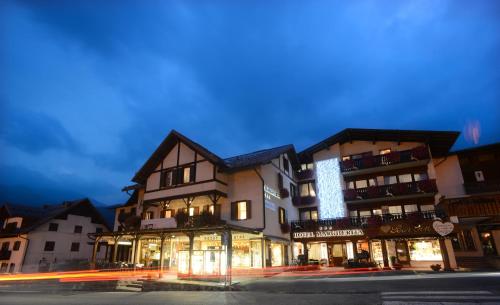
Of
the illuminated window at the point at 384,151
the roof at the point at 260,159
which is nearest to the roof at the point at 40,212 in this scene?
the roof at the point at 260,159

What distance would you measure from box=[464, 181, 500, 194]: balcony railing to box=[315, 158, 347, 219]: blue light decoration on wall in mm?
10554

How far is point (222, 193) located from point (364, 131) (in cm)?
1558

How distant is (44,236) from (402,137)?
41.5 meters

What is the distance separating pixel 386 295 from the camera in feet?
37.7

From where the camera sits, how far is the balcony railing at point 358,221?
2380 cm

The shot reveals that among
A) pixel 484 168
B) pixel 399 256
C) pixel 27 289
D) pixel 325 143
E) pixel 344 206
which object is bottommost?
pixel 27 289

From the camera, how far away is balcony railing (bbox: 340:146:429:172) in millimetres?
26094

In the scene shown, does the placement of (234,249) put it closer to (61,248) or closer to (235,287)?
(235,287)

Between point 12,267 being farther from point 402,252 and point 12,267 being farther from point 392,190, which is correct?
point 392,190

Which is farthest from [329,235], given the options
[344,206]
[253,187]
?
[253,187]

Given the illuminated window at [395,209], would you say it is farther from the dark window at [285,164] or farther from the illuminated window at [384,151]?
the dark window at [285,164]

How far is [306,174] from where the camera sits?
106 feet

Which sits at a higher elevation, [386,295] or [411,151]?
[411,151]

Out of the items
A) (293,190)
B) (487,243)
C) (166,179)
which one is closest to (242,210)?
(166,179)
